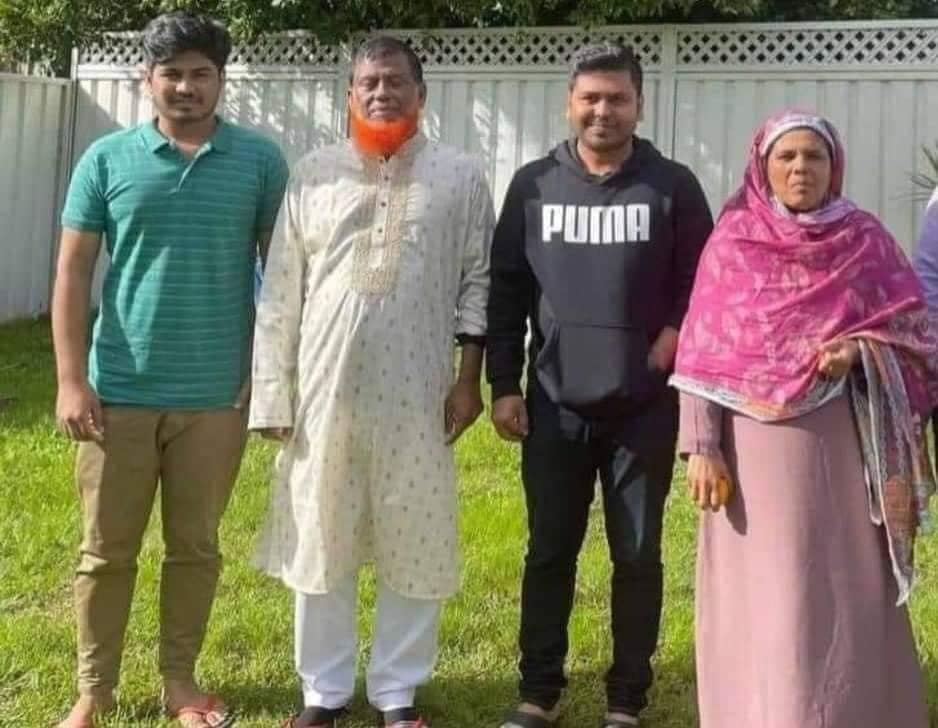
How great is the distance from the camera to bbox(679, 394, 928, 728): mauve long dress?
9.55 feet

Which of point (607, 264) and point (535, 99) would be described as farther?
point (535, 99)

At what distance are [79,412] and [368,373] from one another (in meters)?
0.78

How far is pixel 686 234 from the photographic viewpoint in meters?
3.29

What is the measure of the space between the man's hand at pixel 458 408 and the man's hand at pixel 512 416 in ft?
0.28

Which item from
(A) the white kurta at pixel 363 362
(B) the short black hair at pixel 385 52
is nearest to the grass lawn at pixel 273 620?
(A) the white kurta at pixel 363 362

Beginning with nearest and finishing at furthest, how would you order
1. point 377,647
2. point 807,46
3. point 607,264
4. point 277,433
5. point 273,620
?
point 607,264 → point 277,433 → point 377,647 → point 273,620 → point 807,46

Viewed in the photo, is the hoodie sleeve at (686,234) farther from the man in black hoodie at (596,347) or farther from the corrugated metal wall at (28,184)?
the corrugated metal wall at (28,184)

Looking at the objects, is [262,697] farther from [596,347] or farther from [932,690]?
[932,690]

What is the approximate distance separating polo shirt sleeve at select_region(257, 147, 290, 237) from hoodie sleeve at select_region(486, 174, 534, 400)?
0.63 m

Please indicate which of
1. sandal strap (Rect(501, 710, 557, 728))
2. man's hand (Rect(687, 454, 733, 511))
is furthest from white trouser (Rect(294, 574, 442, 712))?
man's hand (Rect(687, 454, 733, 511))

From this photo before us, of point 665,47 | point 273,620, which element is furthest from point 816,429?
point 665,47

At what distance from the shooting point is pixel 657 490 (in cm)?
334

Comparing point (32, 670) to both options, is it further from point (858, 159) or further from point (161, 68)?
point (858, 159)

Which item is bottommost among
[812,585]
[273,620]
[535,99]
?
[273,620]
